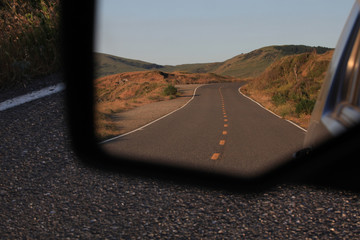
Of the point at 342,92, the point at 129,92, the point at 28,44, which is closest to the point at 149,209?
the point at 342,92

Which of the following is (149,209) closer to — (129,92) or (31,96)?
(31,96)

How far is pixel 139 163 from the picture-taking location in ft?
26.2

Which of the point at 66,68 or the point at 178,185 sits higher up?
the point at 66,68

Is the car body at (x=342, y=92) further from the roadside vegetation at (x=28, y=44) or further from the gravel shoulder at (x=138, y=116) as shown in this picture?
the gravel shoulder at (x=138, y=116)

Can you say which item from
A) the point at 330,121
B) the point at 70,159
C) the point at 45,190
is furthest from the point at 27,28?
the point at 330,121

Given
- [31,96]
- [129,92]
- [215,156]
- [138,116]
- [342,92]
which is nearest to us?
[342,92]

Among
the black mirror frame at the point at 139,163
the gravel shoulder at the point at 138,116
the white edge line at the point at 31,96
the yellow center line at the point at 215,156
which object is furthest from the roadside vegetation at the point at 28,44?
the yellow center line at the point at 215,156

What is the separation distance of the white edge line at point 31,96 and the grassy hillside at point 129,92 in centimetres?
208

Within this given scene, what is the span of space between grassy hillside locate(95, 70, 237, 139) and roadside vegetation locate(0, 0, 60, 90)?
229cm

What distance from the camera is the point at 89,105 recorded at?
14758 mm

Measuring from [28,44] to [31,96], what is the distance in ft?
8.17

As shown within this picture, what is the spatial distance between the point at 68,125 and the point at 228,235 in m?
7.61

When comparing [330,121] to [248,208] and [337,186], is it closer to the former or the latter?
[248,208]

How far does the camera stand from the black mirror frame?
8.96 ft
